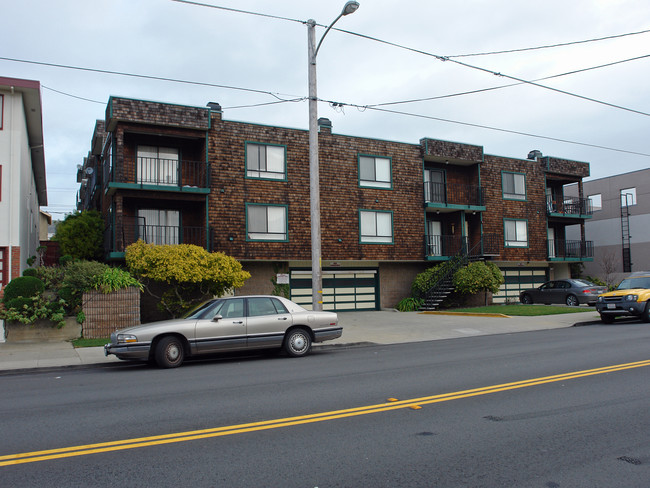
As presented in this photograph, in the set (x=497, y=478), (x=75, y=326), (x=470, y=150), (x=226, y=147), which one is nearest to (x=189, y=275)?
(x=75, y=326)

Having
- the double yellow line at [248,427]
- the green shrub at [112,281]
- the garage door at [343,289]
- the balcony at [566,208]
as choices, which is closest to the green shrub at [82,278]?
the green shrub at [112,281]

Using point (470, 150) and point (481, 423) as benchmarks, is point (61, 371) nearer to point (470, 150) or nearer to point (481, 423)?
point (481, 423)

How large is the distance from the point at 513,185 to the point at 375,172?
982 centimetres

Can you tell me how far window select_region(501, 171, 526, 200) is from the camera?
30766 millimetres

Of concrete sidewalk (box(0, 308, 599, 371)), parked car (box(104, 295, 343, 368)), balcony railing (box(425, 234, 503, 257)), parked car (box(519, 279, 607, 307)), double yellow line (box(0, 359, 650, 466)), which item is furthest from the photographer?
balcony railing (box(425, 234, 503, 257))

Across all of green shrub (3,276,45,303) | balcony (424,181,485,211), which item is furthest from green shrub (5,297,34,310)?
balcony (424,181,485,211)

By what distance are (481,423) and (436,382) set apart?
2.40 meters

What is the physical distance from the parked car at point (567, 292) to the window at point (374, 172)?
1030cm

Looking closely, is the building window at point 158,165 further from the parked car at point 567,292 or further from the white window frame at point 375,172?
the parked car at point 567,292

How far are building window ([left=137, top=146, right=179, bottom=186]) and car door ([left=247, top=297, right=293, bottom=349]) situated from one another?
455 inches

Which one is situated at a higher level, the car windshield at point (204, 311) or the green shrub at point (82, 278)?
the green shrub at point (82, 278)

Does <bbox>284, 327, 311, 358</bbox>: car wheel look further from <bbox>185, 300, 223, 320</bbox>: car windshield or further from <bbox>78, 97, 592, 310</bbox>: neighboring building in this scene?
<bbox>78, 97, 592, 310</bbox>: neighboring building

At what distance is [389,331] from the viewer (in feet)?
57.1

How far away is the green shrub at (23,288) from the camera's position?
50.7ft
